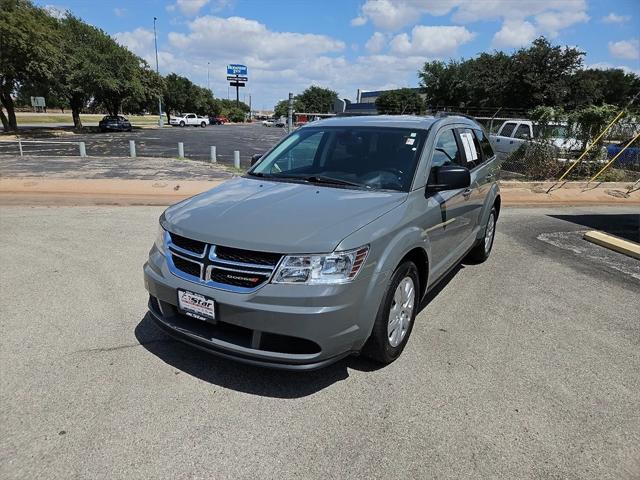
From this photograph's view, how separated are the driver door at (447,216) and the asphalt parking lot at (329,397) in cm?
56

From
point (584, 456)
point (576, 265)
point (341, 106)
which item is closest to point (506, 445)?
point (584, 456)

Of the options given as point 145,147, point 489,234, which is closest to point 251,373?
point 489,234

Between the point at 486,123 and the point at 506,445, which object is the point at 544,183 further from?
the point at 506,445

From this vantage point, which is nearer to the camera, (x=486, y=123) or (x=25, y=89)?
(x=486, y=123)

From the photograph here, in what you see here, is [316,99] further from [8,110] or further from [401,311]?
[401,311]

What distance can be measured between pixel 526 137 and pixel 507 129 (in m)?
1.73

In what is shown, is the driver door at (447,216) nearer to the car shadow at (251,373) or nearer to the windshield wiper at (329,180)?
the windshield wiper at (329,180)

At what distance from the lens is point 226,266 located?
284 cm

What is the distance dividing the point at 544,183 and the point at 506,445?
479 inches

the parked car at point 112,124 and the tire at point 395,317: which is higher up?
the tire at point 395,317

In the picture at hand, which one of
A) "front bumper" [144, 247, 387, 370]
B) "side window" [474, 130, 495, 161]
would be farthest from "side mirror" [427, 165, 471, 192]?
"side window" [474, 130, 495, 161]

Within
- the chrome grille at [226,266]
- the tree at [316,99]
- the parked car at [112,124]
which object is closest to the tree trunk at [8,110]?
the parked car at [112,124]

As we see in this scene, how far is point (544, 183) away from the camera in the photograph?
1322 centimetres

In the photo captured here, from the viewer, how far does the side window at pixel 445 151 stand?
4059 mm
